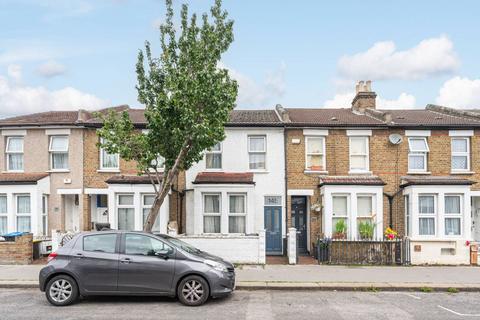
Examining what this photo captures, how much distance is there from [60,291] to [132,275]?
1.65 meters

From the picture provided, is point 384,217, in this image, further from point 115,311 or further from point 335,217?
point 115,311

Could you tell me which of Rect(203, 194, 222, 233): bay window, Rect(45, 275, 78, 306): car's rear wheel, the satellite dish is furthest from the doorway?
Rect(45, 275, 78, 306): car's rear wheel

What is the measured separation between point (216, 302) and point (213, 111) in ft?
18.4

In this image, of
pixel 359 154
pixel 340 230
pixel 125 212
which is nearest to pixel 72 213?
pixel 125 212

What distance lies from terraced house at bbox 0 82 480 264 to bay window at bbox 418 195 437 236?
Answer: 0.05 m

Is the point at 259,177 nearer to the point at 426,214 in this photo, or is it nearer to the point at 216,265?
the point at 426,214

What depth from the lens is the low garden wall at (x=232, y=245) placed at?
16469 mm

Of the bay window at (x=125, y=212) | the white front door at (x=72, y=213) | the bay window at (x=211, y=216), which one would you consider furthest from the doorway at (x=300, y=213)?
the white front door at (x=72, y=213)

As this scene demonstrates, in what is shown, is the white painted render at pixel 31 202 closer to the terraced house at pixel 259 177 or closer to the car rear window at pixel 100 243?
the terraced house at pixel 259 177

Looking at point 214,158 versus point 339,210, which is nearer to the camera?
point 339,210

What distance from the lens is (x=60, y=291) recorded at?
10.5 m

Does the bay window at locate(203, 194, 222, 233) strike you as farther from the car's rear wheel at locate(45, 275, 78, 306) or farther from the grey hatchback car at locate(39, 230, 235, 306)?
the car's rear wheel at locate(45, 275, 78, 306)

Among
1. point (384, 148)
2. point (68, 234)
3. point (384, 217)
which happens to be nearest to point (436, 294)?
point (384, 217)

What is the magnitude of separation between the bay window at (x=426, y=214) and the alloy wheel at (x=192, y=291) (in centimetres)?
1085
